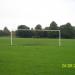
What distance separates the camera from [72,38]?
6512cm

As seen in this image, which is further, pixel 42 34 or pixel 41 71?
pixel 42 34

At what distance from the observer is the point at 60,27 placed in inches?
2847

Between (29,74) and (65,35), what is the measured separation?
50039 millimetres

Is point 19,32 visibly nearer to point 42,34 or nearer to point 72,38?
point 42,34

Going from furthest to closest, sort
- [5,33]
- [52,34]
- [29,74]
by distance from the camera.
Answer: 1. [5,33]
2. [52,34]
3. [29,74]

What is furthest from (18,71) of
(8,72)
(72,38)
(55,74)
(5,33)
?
(72,38)

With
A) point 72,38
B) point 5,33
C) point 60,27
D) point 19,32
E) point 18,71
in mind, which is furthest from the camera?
point 60,27

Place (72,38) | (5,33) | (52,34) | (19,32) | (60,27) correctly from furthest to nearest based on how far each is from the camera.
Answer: (60,27)
(72,38)
(5,33)
(52,34)
(19,32)

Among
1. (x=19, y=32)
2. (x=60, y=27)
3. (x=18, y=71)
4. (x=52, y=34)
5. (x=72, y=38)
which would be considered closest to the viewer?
(x=18, y=71)

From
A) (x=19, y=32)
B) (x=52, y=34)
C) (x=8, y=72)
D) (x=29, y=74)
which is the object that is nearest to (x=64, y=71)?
(x=29, y=74)

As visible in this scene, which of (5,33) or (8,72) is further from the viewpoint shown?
(5,33)

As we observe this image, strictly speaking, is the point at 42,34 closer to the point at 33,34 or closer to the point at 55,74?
the point at 33,34

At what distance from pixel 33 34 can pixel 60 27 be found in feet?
71.0

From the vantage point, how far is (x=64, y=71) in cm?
1105
